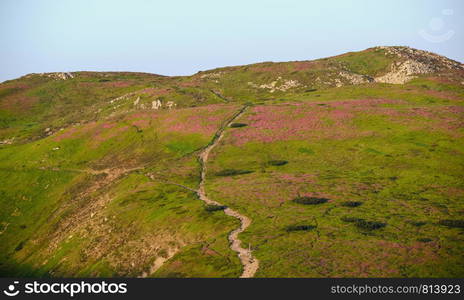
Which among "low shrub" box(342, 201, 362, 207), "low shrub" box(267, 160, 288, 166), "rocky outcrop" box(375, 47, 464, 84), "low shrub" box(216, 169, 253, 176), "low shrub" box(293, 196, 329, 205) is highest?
"rocky outcrop" box(375, 47, 464, 84)

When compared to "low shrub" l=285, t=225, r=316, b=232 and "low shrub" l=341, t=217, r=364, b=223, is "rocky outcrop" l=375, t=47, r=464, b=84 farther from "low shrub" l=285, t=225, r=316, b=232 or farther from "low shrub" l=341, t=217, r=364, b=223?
"low shrub" l=285, t=225, r=316, b=232

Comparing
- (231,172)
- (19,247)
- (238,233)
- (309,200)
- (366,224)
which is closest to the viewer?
(366,224)

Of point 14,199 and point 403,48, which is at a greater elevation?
point 403,48

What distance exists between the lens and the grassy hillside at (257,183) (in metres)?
44.7

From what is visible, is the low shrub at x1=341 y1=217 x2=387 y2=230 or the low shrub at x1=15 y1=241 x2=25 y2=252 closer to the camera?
the low shrub at x1=341 y1=217 x2=387 y2=230

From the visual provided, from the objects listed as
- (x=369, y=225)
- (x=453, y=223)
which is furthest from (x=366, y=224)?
(x=453, y=223)

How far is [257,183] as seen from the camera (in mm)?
67312

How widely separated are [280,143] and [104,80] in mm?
125057

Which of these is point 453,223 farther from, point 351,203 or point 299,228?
point 299,228

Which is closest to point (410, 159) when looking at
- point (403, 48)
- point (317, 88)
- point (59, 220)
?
point (59, 220)

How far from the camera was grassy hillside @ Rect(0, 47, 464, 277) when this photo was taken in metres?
44.7

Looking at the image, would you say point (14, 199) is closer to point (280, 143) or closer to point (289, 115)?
point (280, 143)

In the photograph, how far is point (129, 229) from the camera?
200ft

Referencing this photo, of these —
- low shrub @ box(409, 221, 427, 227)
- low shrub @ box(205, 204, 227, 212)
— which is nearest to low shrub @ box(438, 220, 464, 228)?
low shrub @ box(409, 221, 427, 227)
